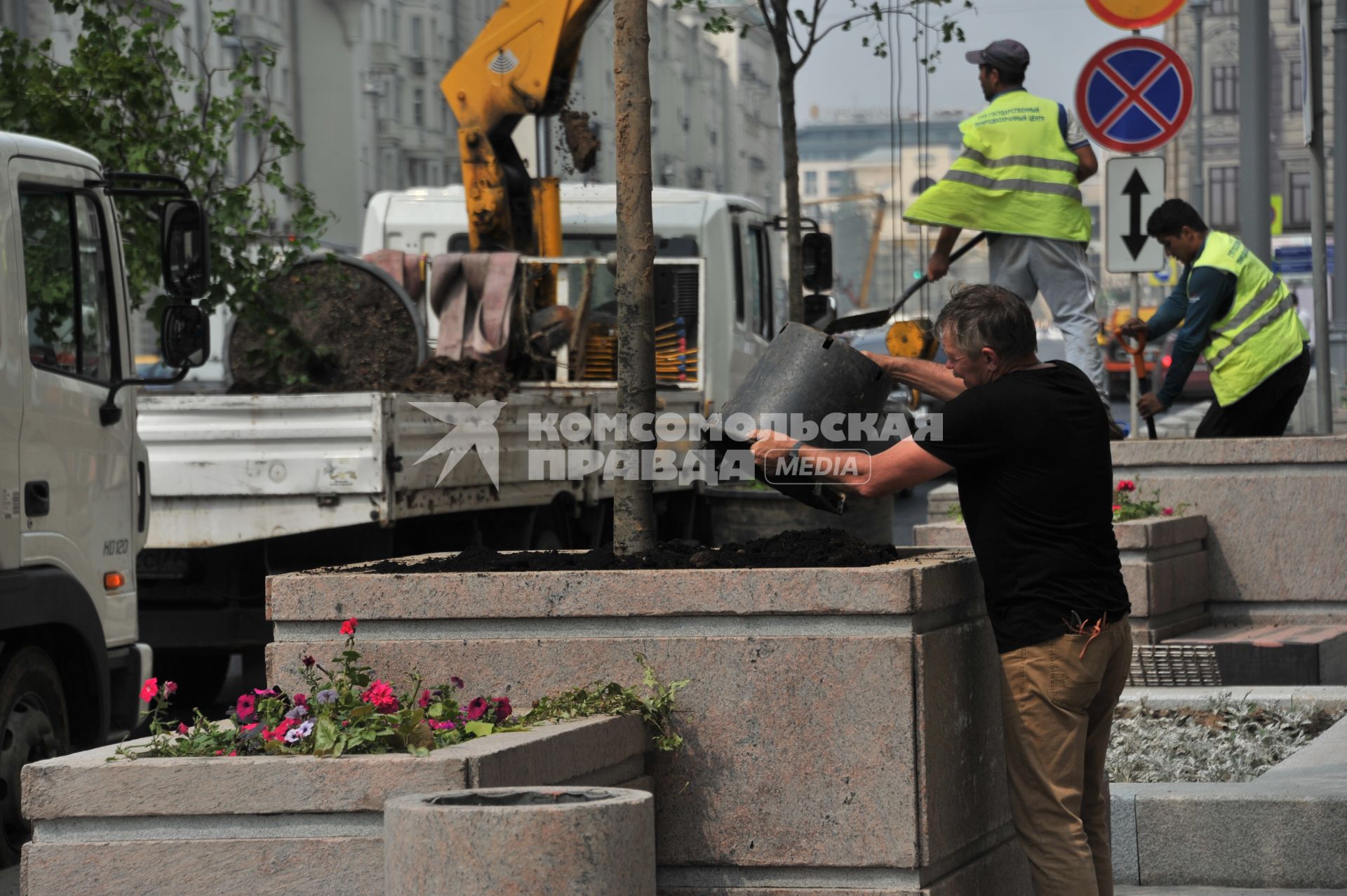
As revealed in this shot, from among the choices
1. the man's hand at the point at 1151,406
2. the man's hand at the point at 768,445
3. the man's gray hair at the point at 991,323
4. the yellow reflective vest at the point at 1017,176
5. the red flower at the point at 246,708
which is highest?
the yellow reflective vest at the point at 1017,176

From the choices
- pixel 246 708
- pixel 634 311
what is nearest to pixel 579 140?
pixel 634 311

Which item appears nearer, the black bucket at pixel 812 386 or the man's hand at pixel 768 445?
the man's hand at pixel 768 445

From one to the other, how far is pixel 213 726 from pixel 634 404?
5.43 feet

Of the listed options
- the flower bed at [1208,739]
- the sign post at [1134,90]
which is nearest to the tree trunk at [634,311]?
the flower bed at [1208,739]

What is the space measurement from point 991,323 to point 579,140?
976 cm

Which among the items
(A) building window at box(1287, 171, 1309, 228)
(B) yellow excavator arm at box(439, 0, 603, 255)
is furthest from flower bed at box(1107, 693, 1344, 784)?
(A) building window at box(1287, 171, 1309, 228)

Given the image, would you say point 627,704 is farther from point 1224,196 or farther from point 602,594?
point 1224,196

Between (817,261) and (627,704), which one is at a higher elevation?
(817,261)

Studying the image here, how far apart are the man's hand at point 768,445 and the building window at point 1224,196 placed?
3355 inches

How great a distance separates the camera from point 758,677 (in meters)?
4.13

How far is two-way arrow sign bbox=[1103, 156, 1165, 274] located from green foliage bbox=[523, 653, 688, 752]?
27.1 feet

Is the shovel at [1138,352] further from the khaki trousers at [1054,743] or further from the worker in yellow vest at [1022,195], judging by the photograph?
the khaki trousers at [1054,743]

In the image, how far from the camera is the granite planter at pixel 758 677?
408 cm

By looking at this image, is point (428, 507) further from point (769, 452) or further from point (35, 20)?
point (35, 20)
